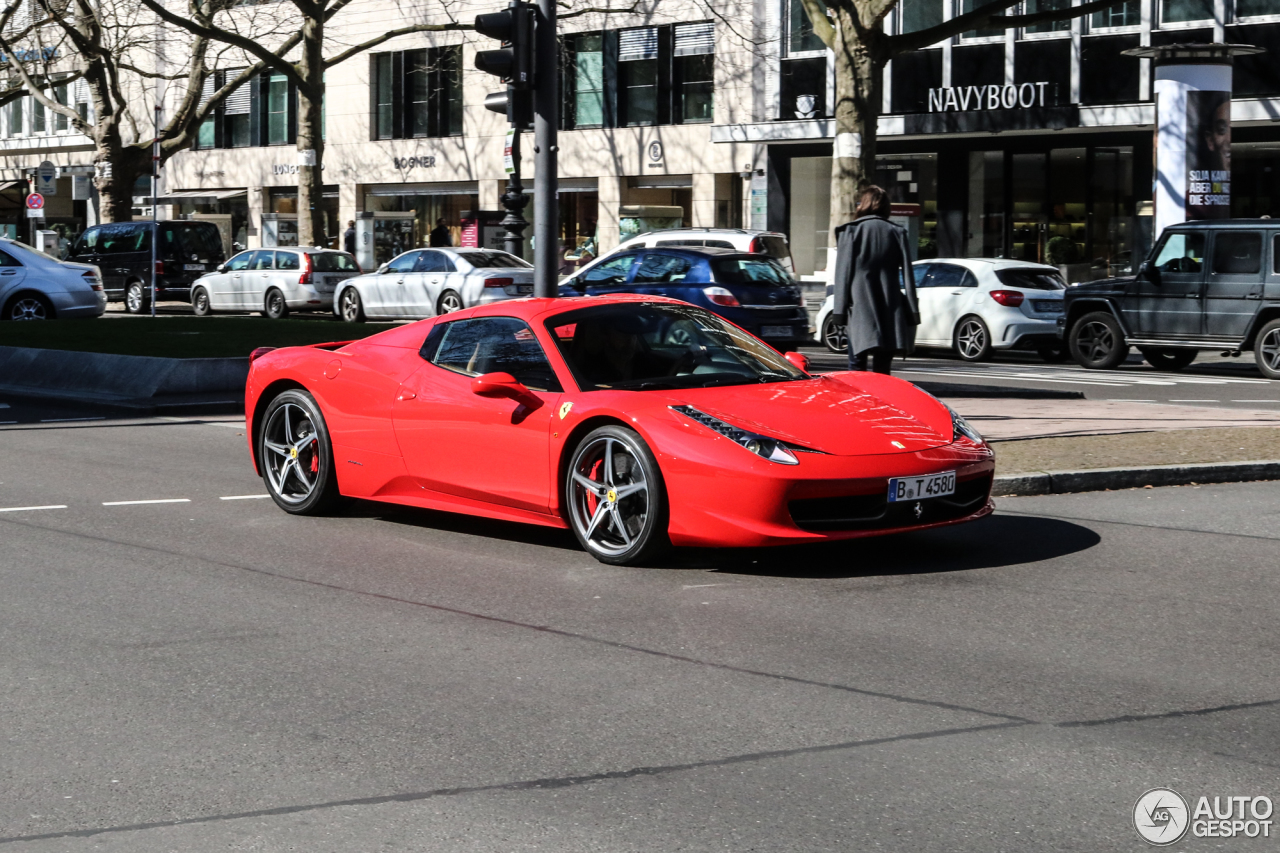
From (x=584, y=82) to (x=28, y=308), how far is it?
66.9 feet

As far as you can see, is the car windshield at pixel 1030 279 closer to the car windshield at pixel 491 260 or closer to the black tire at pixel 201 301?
the car windshield at pixel 491 260

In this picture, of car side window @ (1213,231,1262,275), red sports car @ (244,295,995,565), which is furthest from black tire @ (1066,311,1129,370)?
red sports car @ (244,295,995,565)

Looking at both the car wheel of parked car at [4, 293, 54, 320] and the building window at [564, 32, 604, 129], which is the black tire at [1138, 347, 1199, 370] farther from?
the building window at [564, 32, 604, 129]

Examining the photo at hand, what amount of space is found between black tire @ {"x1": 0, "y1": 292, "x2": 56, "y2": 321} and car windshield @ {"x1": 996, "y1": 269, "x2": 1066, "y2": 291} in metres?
13.9

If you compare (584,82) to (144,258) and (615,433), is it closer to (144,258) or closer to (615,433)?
(144,258)

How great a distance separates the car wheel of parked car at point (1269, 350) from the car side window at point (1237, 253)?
674 millimetres

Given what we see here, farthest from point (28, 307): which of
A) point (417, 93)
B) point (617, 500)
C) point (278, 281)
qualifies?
point (417, 93)

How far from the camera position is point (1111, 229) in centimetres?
3378

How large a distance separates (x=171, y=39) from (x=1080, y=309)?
3927 cm

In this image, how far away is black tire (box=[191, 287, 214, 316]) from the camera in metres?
35.5

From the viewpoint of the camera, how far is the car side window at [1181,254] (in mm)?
20344

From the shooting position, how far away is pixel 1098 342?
21.5 metres

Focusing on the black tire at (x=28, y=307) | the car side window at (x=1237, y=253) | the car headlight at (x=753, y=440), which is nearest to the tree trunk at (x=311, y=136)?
the black tire at (x=28, y=307)

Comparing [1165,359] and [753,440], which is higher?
[753,440]
